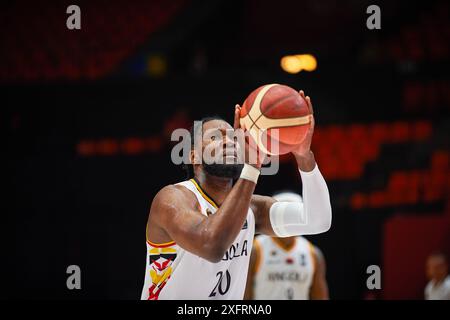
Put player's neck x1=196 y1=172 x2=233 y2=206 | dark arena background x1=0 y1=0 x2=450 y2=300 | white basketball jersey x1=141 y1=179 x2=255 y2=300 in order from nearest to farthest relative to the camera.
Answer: white basketball jersey x1=141 y1=179 x2=255 y2=300, player's neck x1=196 y1=172 x2=233 y2=206, dark arena background x1=0 y1=0 x2=450 y2=300

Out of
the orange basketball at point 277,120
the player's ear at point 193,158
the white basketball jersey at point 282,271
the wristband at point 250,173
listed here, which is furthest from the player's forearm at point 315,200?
the white basketball jersey at point 282,271

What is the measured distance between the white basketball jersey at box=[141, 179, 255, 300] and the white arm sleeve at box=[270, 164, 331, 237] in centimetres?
27

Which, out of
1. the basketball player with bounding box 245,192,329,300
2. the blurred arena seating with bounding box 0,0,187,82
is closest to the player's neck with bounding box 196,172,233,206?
the basketball player with bounding box 245,192,329,300

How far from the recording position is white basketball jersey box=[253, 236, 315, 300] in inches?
257

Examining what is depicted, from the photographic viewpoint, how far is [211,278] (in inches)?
149

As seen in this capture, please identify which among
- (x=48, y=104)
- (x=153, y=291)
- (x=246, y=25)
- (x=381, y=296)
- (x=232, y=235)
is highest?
(x=246, y=25)

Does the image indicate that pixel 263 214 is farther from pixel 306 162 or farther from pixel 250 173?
pixel 250 173

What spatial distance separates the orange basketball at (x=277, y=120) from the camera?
3.51 metres

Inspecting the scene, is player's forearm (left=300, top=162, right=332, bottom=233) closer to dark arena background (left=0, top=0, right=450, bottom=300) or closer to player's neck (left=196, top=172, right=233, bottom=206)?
player's neck (left=196, top=172, right=233, bottom=206)

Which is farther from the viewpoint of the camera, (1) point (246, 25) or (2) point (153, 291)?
(1) point (246, 25)

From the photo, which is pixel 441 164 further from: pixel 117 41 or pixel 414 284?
pixel 117 41

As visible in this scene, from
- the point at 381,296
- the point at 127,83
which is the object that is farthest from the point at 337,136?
the point at 127,83

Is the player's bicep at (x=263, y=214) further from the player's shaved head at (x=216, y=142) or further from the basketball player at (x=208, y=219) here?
the player's shaved head at (x=216, y=142)

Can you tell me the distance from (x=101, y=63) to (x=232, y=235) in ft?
22.9
